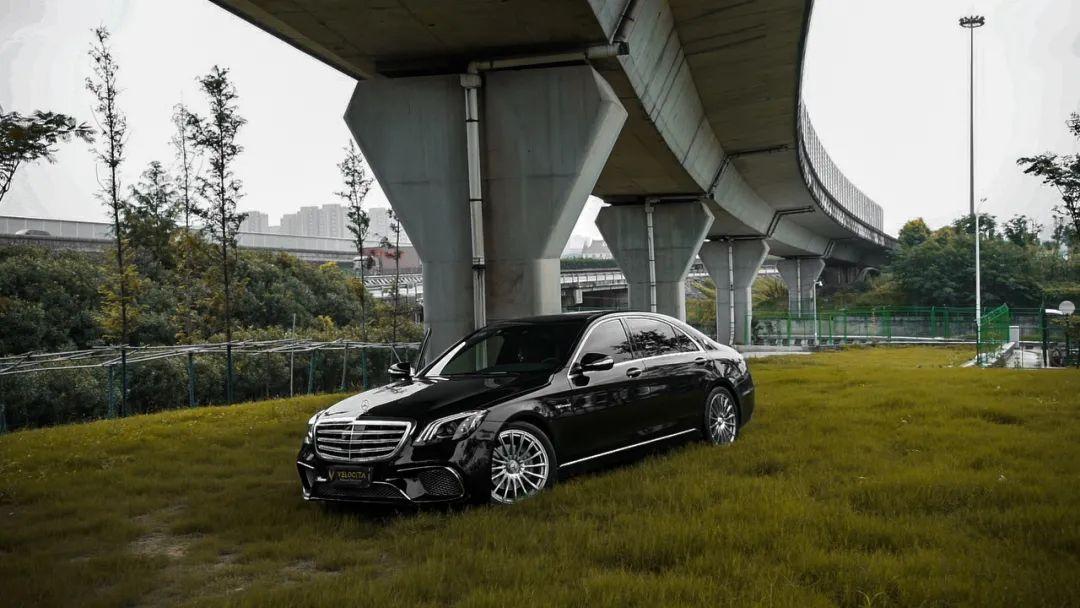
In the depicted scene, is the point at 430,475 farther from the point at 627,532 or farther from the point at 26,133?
the point at 26,133

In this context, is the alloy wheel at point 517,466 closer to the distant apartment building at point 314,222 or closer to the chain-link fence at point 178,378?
the chain-link fence at point 178,378

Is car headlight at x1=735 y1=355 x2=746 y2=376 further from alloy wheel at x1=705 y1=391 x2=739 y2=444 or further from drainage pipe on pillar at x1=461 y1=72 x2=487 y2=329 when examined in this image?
drainage pipe on pillar at x1=461 y1=72 x2=487 y2=329

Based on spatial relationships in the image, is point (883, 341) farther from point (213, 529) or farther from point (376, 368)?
point (213, 529)

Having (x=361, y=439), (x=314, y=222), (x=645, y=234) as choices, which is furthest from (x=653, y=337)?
(x=314, y=222)

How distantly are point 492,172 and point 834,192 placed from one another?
107ft

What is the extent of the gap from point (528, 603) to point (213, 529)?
309cm

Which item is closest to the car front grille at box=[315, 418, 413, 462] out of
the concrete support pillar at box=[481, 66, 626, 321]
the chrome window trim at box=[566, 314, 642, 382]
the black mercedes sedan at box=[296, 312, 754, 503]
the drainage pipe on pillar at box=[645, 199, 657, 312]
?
the black mercedes sedan at box=[296, 312, 754, 503]

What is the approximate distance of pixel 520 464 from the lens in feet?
20.9

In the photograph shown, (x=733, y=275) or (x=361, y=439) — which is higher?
(x=733, y=275)

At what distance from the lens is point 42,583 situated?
15.9 feet

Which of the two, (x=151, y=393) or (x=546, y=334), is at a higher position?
(x=546, y=334)

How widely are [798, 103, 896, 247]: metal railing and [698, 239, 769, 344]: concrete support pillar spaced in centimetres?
407

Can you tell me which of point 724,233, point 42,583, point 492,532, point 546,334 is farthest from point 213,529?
point 724,233

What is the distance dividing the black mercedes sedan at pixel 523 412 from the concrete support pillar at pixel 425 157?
15.3 ft
